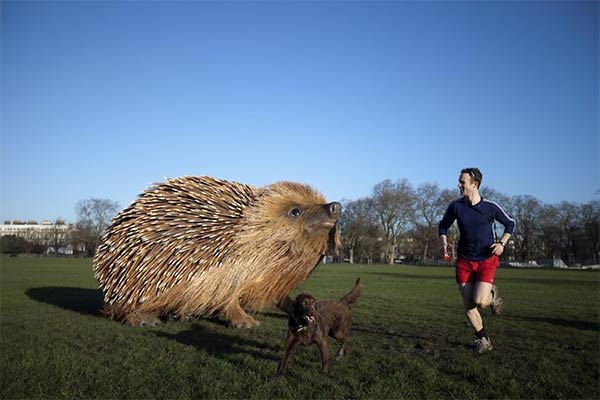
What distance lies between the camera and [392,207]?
81188 millimetres

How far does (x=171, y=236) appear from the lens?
877 cm

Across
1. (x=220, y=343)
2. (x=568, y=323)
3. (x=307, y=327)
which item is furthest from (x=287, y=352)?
(x=568, y=323)

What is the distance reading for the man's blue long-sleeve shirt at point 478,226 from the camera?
7008mm

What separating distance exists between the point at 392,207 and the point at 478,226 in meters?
75.4

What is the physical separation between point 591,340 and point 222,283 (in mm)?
6666

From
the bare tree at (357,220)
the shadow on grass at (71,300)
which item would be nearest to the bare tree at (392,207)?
the bare tree at (357,220)

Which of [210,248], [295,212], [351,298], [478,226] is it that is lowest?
[351,298]

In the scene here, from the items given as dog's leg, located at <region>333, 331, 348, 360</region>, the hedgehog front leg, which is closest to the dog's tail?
dog's leg, located at <region>333, 331, 348, 360</region>

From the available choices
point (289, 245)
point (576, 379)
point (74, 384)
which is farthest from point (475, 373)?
point (74, 384)

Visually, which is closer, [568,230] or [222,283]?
[222,283]

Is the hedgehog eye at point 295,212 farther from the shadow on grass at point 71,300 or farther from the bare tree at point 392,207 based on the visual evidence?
the bare tree at point 392,207

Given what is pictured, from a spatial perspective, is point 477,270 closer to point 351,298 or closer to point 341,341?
point 351,298

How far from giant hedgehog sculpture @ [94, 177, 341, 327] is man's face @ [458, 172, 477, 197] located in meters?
1.94

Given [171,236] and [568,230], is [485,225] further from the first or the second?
[568,230]
